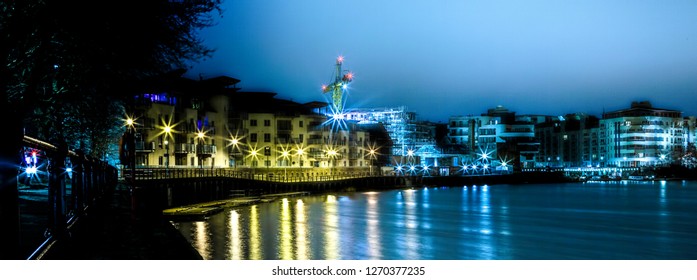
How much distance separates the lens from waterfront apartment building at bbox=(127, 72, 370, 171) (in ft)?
205

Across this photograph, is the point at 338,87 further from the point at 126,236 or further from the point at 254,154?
the point at 126,236

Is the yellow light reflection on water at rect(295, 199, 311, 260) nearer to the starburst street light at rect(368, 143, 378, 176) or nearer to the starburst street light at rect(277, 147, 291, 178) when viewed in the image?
the starburst street light at rect(277, 147, 291, 178)

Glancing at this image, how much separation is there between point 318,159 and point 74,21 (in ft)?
253

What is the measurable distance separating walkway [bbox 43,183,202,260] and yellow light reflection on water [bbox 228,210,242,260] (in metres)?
8.52

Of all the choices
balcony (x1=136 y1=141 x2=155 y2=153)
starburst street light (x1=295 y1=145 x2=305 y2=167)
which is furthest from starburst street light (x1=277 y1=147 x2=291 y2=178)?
balcony (x1=136 y1=141 x2=155 y2=153)

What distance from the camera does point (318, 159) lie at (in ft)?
292

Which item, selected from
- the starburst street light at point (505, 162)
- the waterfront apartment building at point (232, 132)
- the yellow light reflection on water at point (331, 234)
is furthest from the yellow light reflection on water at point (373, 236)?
the starburst street light at point (505, 162)

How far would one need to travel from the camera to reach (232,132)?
76188 millimetres

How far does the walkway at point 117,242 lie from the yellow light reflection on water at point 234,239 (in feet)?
28.0

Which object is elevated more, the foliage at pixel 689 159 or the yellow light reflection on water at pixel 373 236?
the foliage at pixel 689 159

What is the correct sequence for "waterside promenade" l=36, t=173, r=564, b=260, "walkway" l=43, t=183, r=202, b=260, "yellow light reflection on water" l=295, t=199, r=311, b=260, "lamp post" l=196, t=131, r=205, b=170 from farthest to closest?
1. "lamp post" l=196, t=131, r=205, b=170
2. "yellow light reflection on water" l=295, t=199, r=311, b=260
3. "waterside promenade" l=36, t=173, r=564, b=260
4. "walkway" l=43, t=183, r=202, b=260

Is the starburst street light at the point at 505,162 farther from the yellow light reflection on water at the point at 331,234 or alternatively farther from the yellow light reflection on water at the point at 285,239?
the yellow light reflection on water at the point at 285,239

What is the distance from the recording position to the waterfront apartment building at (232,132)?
62375 millimetres
